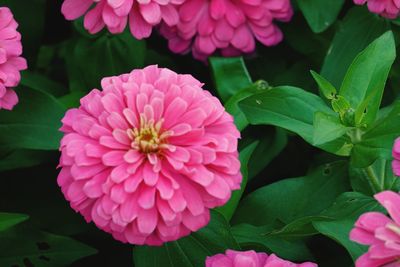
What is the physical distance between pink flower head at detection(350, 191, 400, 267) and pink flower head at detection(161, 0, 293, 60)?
0.45 metres

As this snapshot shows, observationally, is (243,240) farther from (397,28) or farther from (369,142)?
(397,28)

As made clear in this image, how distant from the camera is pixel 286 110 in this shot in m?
0.90

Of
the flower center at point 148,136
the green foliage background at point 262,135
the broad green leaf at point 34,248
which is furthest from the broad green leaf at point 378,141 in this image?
the broad green leaf at point 34,248

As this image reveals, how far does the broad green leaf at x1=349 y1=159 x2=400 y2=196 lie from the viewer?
0.93m

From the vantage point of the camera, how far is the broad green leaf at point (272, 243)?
897 mm

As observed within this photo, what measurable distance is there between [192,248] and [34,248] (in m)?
0.23

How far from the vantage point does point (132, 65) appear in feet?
3.76

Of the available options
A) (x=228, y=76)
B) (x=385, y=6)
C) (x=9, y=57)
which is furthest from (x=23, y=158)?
(x=385, y=6)

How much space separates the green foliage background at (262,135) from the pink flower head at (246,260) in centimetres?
5

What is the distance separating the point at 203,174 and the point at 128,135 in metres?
Answer: 0.10

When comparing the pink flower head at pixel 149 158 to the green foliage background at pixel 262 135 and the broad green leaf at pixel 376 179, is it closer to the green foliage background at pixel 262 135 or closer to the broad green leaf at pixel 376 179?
the green foliage background at pixel 262 135

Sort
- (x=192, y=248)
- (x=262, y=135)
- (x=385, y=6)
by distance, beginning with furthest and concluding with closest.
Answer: (x=262, y=135)
(x=385, y=6)
(x=192, y=248)

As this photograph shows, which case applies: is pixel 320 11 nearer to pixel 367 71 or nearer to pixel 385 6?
pixel 385 6

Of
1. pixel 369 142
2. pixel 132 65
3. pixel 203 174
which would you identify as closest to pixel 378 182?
pixel 369 142
